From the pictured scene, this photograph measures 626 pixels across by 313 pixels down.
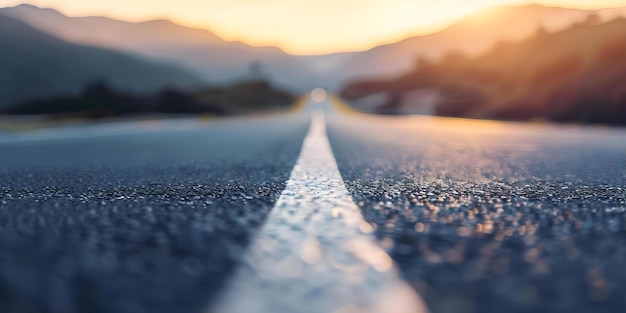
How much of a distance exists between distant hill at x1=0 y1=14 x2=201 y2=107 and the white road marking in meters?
119

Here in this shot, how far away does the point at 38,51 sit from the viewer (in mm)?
136500

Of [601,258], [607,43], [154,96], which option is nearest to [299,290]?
[601,258]

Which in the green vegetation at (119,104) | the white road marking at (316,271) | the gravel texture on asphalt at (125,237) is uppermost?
the white road marking at (316,271)

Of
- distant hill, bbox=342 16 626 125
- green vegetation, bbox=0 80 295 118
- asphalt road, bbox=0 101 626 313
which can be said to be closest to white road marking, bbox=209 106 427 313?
asphalt road, bbox=0 101 626 313

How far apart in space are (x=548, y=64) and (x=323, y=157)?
4693 centimetres

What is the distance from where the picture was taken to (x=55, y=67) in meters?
133

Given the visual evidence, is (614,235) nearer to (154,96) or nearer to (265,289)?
(265,289)

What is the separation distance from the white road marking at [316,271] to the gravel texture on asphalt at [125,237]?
0.37 feet

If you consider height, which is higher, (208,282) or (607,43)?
(607,43)

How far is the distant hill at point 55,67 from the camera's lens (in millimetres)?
120375

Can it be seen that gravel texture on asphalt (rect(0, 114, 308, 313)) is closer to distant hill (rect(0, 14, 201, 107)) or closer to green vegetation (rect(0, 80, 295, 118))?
green vegetation (rect(0, 80, 295, 118))

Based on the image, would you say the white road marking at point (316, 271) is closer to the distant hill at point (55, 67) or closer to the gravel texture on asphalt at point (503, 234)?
the gravel texture on asphalt at point (503, 234)

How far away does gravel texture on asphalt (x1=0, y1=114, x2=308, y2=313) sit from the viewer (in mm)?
2303

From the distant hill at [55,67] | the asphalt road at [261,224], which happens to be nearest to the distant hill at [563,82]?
the asphalt road at [261,224]
